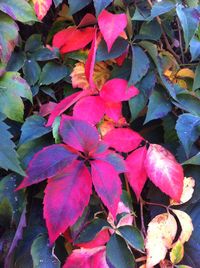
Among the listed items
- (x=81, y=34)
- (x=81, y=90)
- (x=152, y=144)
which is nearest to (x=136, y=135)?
(x=152, y=144)

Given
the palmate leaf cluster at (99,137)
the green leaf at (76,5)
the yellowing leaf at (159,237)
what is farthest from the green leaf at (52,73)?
the yellowing leaf at (159,237)

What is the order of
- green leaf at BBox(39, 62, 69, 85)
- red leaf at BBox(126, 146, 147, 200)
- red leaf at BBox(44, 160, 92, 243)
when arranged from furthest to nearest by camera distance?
green leaf at BBox(39, 62, 69, 85) → red leaf at BBox(126, 146, 147, 200) → red leaf at BBox(44, 160, 92, 243)

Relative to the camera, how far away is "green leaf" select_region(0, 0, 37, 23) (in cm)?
81

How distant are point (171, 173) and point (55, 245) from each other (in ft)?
0.76

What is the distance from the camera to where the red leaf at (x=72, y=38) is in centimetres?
87

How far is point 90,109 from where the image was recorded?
0.77m

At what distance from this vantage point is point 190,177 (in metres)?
0.76

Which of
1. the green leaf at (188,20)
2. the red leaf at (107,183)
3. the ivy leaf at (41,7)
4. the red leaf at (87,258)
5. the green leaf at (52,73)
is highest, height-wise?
the ivy leaf at (41,7)

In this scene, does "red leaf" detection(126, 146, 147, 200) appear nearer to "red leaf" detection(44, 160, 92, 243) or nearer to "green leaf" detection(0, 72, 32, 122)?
"red leaf" detection(44, 160, 92, 243)

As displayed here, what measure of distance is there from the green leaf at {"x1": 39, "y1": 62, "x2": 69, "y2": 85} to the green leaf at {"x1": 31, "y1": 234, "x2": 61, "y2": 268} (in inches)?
12.0

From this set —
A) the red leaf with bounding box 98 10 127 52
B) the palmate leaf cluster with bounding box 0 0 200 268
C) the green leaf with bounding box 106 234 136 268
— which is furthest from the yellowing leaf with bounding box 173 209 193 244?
the red leaf with bounding box 98 10 127 52

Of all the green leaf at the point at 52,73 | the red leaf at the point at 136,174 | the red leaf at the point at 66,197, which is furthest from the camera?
the green leaf at the point at 52,73

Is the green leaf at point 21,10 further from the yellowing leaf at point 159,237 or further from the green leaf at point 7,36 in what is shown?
the yellowing leaf at point 159,237

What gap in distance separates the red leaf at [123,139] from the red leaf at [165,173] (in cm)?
4
